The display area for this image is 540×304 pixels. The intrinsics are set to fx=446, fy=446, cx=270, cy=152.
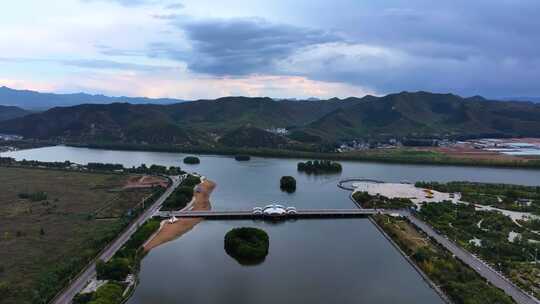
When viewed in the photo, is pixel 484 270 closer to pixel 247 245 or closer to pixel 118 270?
pixel 247 245

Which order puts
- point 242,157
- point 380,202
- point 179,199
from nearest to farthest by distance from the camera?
point 179,199, point 380,202, point 242,157

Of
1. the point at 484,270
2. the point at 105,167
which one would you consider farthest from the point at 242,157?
the point at 484,270

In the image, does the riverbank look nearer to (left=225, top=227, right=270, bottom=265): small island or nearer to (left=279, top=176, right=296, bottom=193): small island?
(left=279, top=176, right=296, bottom=193): small island

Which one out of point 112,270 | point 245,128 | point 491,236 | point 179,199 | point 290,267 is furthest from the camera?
point 245,128

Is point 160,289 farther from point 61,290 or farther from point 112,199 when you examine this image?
point 112,199

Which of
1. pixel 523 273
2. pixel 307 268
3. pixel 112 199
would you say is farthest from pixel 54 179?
pixel 523 273

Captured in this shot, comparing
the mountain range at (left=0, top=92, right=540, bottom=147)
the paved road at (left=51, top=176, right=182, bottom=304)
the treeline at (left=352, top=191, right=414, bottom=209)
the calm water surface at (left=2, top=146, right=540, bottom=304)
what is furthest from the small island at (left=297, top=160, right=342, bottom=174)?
the mountain range at (left=0, top=92, right=540, bottom=147)

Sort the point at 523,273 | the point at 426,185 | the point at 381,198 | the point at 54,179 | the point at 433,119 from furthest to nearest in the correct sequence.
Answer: the point at 433,119 < the point at 54,179 < the point at 426,185 < the point at 381,198 < the point at 523,273
